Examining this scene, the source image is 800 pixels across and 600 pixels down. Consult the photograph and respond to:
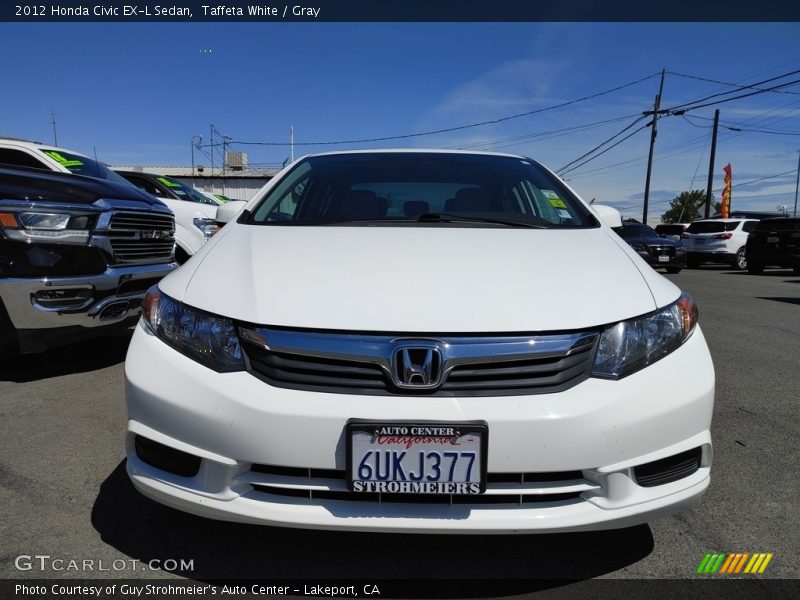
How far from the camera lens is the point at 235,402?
1.65 metres

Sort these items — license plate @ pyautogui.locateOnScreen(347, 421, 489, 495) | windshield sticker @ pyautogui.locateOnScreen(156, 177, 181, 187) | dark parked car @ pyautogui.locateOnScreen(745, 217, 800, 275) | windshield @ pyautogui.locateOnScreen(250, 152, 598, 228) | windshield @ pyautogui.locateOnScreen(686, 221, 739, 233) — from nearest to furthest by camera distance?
license plate @ pyautogui.locateOnScreen(347, 421, 489, 495), windshield @ pyautogui.locateOnScreen(250, 152, 598, 228), windshield sticker @ pyautogui.locateOnScreen(156, 177, 181, 187), dark parked car @ pyautogui.locateOnScreen(745, 217, 800, 275), windshield @ pyautogui.locateOnScreen(686, 221, 739, 233)

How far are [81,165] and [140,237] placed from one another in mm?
2012

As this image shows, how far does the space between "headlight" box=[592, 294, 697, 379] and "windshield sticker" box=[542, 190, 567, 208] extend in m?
1.08

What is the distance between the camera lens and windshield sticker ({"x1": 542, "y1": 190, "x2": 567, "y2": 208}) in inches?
114

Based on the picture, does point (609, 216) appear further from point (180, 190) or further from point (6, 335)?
point (180, 190)

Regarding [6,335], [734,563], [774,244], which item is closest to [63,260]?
[6,335]

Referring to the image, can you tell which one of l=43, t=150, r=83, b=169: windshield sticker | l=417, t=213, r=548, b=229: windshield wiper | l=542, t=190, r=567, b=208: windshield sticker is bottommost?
l=417, t=213, r=548, b=229: windshield wiper

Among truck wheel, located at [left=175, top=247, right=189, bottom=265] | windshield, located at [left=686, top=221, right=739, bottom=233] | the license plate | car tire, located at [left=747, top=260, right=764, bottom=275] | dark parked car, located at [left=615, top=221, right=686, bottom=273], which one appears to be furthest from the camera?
windshield, located at [left=686, top=221, right=739, bottom=233]

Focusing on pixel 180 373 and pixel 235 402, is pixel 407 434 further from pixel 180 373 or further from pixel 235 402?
pixel 180 373

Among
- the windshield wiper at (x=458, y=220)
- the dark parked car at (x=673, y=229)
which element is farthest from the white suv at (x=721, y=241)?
the windshield wiper at (x=458, y=220)

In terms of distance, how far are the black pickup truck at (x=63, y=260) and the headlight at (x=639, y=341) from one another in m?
3.46

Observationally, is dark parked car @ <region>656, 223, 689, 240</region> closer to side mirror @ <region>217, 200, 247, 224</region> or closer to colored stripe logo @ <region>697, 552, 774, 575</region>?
side mirror @ <region>217, 200, 247, 224</region>

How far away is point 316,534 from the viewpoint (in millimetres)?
2119

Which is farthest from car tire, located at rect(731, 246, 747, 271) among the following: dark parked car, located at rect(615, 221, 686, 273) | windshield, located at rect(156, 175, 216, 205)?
windshield, located at rect(156, 175, 216, 205)
